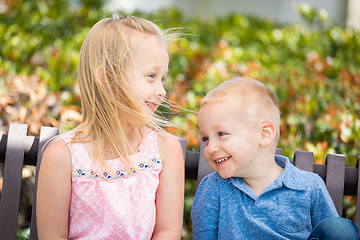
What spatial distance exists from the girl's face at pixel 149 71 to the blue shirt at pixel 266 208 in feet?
1.71

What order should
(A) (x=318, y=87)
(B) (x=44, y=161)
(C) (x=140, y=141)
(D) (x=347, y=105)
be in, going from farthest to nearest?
(A) (x=318, y=87), (D) (x=347, y=105), (C) (x=140, y=141), (B) (x=44, y=161)

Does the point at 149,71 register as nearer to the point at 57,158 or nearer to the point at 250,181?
the point at 57,158

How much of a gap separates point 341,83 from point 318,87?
0.22 metres

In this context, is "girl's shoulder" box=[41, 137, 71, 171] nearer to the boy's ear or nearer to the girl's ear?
the girl's ear

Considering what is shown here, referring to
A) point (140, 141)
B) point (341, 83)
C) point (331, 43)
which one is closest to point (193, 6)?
point (331, 43)

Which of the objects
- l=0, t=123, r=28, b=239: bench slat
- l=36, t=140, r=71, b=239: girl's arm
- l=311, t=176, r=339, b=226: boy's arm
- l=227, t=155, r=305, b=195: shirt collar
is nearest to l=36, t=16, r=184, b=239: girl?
l=36, t=140, r=71, b=239: girl's arm

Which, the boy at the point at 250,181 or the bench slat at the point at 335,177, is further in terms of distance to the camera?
the bench slat at the point at 335,177

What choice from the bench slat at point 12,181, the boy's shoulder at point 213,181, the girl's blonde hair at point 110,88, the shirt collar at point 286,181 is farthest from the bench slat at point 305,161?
the bench slat at point 12,181

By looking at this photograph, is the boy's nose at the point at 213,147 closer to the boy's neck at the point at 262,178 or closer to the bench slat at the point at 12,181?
the boy's neck at the point at 262,178

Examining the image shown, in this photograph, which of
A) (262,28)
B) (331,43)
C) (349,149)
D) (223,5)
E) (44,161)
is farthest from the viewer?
(223,5)

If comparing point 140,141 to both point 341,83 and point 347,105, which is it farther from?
point 341,83

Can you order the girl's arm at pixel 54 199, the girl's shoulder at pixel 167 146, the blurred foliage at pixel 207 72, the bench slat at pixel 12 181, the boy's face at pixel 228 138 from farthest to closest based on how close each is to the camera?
the blurred foliage at pixel 207 72, the bench slat at pixel 12 181, the girl's shoulder at pixel 167 146, the boy's face at pixel 228 138, the girl's arm at pixel 54 199

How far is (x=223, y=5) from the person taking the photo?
11.8 metres

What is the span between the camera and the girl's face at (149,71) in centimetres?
230
